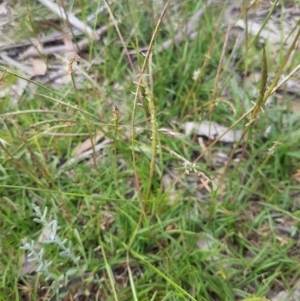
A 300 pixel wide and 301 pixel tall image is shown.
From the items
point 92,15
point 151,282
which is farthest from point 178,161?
point 92,15

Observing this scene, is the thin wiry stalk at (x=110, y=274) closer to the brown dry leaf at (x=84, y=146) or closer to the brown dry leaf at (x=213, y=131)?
the brown dry leaf at (x=84, y=146)

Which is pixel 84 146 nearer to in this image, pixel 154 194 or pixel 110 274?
pixel 154 194

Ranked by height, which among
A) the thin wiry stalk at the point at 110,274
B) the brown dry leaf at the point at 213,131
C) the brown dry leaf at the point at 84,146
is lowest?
the thin wiry stalk at the point at 110,274

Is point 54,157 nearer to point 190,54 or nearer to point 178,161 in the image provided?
point 178,161

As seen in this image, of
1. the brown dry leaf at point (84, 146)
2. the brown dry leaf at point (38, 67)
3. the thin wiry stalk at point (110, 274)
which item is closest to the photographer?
the thin wiry stalk at point (110, 274)

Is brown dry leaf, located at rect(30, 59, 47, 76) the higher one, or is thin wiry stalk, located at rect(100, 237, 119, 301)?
brown dry leaf, located at rect(30, 59, 47, 76)

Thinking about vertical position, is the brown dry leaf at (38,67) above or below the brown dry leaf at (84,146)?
above

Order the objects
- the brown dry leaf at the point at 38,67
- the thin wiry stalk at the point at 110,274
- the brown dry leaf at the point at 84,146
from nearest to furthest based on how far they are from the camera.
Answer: the thin wiry stalk at the point at 110,274 < the brown dry leaf at the point at 84,146 < the brown dry leaf at the point at 38,67

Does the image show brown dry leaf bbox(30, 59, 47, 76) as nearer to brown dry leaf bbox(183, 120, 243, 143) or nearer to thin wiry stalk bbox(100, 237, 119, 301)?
brown dry leaf bbox(183, 120, 243, 143)

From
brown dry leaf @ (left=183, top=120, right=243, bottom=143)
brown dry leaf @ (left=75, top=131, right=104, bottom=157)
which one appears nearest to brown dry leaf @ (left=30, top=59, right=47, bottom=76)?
brown dry leaf @ (left=75, top=131, right=104, bottom=157)

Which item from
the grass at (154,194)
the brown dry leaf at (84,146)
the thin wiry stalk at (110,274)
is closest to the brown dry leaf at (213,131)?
the grass at (154,194)
